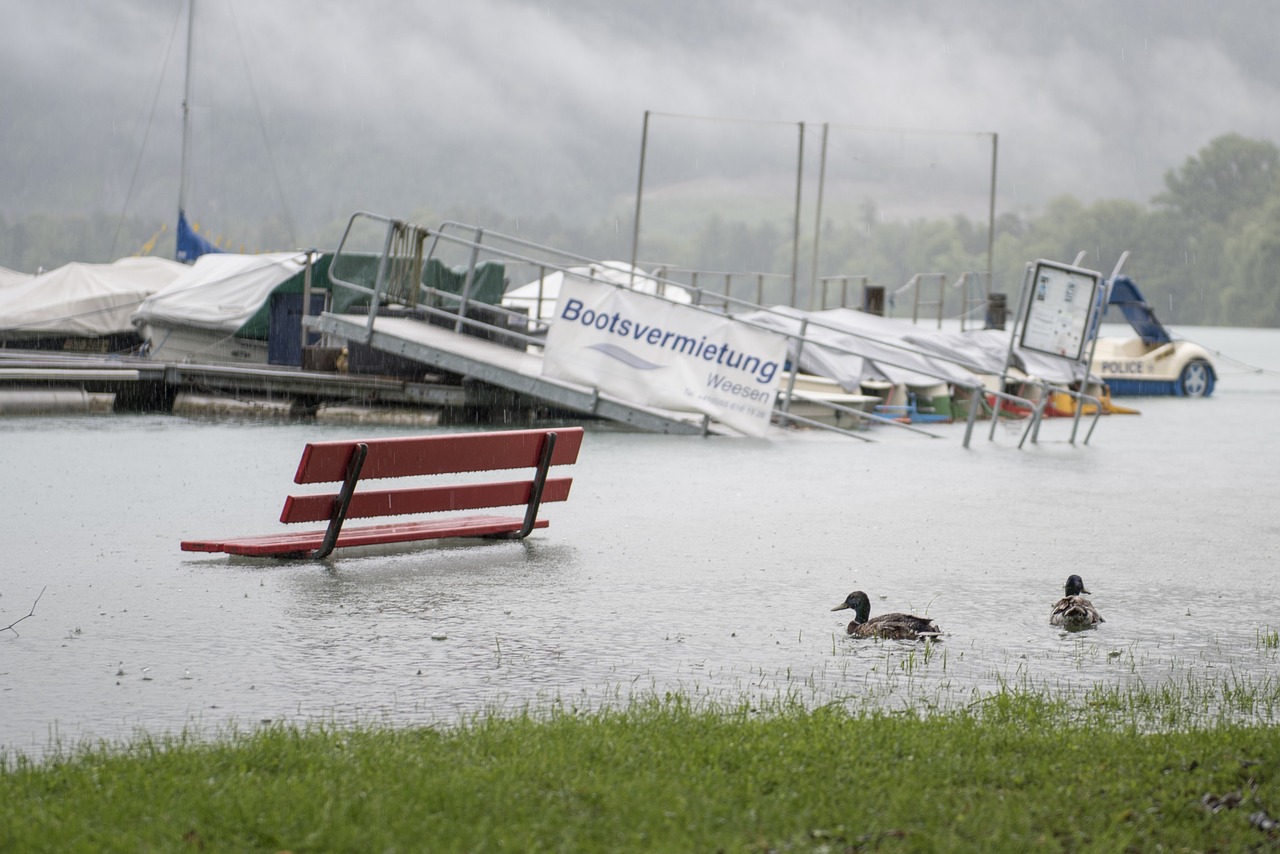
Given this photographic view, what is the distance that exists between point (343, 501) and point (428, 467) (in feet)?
1.82

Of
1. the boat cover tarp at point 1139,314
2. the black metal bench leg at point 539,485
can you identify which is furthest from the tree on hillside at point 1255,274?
the black metal bench leg at point 539,485

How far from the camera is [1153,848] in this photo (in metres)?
4.00

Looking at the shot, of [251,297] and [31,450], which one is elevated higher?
[251,297]

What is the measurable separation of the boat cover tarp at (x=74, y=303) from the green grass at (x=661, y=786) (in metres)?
33.1

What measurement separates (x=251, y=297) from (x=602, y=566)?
77.6ft

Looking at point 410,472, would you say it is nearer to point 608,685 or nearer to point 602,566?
point 602,566

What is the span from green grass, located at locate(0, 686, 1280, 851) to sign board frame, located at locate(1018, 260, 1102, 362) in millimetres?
16690

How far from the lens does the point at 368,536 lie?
9.68m

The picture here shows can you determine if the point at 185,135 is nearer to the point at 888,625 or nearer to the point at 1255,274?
the point at 888,625

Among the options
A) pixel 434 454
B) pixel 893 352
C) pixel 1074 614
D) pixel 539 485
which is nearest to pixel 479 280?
pixel 893 352

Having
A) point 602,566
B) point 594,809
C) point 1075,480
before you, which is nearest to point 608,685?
point 594,809

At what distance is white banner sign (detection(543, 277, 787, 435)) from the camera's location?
64.1 ft

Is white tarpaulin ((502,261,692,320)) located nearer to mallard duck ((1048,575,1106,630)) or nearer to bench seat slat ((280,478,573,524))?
bench seat slat ((280,478,573,524))

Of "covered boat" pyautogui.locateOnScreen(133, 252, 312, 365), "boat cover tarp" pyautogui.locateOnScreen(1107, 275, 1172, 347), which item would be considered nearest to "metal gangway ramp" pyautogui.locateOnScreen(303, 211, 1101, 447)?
"covered boat" pyautogui.locateOnScreen(133, 252, 312, 365)
